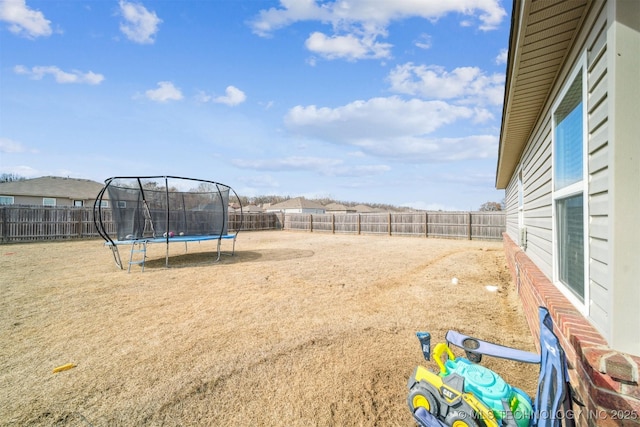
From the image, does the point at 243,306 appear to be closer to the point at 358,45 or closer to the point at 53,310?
the point at 53,310

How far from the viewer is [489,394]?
1.35m

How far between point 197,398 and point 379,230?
15.8 meters

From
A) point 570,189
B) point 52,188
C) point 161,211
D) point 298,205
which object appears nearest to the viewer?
point 570,189

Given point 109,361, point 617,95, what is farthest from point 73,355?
point 617,95

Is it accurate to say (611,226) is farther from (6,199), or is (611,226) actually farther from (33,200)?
(6,199)

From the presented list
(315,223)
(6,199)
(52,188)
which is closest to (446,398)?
(315,223)

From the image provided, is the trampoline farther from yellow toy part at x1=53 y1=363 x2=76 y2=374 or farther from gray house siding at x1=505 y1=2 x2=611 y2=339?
gray house siding at x1=505 y1=2 x2=611 y2=339

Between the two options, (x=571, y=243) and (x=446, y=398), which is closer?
(x=446, y=398)

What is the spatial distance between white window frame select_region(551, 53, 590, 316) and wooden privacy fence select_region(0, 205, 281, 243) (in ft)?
55.6

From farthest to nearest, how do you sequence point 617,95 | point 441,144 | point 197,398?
1. point 441,144
2. point 197,398
3. point 617,95

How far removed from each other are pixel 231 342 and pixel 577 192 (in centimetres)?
314

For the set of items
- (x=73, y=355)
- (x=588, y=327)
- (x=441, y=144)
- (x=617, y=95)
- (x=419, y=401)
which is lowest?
(x=73, y=355)

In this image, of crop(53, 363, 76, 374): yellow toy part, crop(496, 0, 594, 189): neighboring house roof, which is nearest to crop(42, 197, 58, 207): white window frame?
crop(53, 363, 76, 374): yellow toy part

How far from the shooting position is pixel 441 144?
2828 cm
